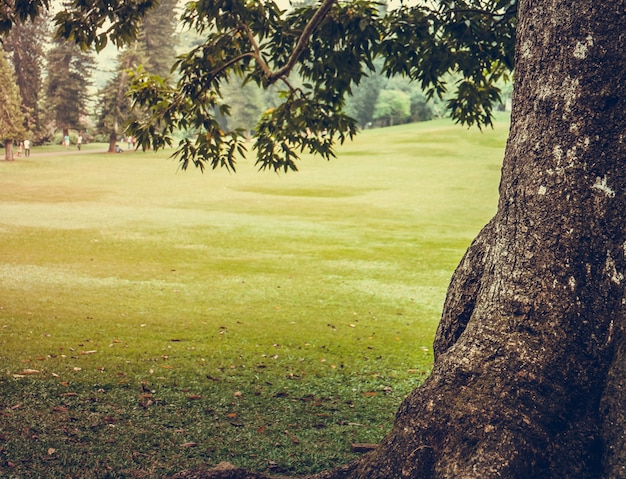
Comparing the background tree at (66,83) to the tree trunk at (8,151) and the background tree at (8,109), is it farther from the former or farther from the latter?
the tree trunk at (8,151)

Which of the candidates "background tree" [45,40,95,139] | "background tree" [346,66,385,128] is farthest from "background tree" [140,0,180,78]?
"background tree" [346,66,385,128]

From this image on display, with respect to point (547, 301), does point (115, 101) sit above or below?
above

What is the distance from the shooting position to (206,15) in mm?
9164

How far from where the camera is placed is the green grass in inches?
246

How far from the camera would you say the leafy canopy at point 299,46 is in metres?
8.88

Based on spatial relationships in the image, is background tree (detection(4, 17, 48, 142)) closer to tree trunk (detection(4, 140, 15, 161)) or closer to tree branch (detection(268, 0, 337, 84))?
tree trunk (detection(4, 140, 15, 161))

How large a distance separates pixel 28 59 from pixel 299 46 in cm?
5873

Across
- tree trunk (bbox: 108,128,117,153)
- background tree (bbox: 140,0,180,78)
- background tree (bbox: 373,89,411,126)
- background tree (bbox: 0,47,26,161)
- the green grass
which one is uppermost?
background tree (bbox: 140,0,180,78)

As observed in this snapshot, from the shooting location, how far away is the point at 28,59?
199 feet

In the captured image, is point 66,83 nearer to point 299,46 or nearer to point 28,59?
point 28,59

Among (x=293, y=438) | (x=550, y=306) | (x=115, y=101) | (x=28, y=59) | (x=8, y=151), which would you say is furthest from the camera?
(x=115, y=101)

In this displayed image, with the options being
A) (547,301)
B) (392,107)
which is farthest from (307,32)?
(392,107)

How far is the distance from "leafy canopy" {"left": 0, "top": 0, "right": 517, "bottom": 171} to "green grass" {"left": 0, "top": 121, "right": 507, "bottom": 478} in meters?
2.78

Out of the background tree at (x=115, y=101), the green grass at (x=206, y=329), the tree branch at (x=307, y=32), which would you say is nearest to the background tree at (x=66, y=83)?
the background tree at (x=115, y=101)
